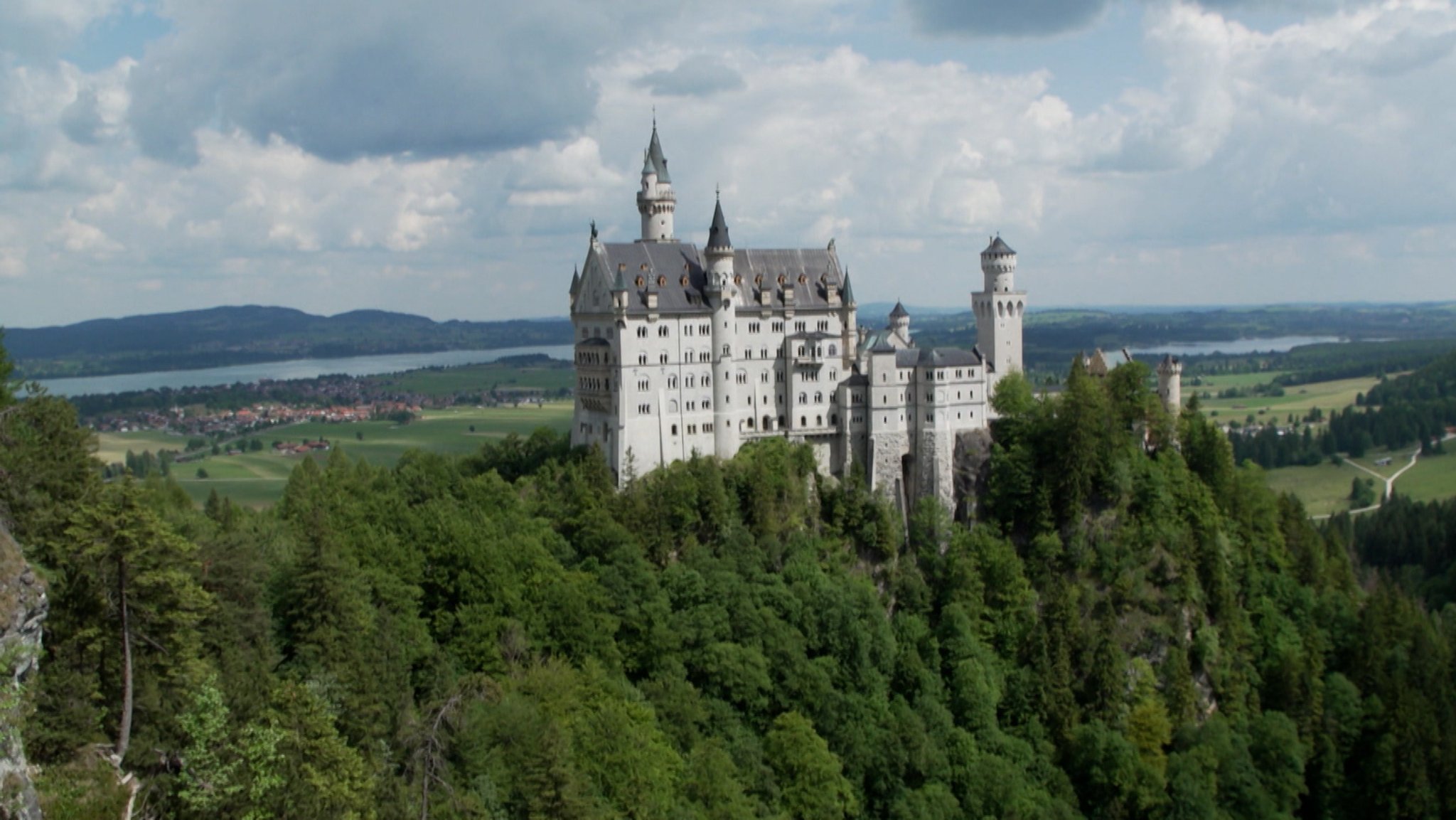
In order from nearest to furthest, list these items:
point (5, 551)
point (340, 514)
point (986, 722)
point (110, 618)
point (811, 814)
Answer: point (5, 551)
point (110, 618)
point (811, 814)
point (340, 514)
point (986, 722)

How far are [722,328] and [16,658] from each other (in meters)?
49.7

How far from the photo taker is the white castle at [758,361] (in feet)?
236

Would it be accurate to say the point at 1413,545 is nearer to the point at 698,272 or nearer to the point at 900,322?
the point at 900,322

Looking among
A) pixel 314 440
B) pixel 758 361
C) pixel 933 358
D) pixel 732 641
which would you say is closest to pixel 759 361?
pixel 758 361

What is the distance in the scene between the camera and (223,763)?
107ft

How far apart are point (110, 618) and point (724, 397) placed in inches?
1662

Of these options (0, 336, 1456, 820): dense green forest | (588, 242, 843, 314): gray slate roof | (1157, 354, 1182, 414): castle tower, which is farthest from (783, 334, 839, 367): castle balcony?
(1157, 354, 1182, 414): castle tower

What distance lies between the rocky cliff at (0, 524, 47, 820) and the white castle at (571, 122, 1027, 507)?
1660 inches

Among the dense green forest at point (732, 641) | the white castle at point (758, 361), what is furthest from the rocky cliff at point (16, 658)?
the white castle at point (758, 361)

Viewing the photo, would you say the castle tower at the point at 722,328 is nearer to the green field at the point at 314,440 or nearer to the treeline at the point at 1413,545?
the green field at the point at 314,440

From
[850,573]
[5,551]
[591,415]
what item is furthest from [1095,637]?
[5,551]

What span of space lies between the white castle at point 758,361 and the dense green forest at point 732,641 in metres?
2.48

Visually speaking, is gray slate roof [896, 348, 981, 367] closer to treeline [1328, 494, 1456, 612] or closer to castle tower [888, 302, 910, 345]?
castle tower [888, 302, 910, 345]

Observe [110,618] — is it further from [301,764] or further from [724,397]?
[724,397]
